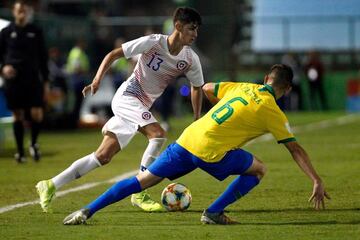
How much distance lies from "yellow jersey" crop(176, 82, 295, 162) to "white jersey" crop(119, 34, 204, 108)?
1.57m

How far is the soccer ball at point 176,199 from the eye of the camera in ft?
31.7

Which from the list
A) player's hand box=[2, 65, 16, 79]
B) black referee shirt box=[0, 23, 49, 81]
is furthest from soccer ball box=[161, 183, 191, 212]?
black referee shirt box=[0, 23, 49, 81]

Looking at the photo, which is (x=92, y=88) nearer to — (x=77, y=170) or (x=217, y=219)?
(x=77, y=170)

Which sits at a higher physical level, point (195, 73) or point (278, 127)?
point (195, 73)

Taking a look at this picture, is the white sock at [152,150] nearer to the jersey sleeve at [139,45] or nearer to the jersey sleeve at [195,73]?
the jersey sleeve at [195,73]

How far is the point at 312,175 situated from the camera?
8242 mm

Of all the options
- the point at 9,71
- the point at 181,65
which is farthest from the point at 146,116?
the point at 9,71

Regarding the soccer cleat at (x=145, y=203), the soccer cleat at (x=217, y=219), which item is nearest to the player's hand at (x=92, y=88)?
the soccer cleat at (x=145, y=203)

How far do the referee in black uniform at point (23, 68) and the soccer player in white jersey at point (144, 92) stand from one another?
5077mm

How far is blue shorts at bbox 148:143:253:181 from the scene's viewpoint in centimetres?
856

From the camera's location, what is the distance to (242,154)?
28.5ft

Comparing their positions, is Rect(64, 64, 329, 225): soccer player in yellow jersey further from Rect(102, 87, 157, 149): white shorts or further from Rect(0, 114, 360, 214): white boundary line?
Rect(0, 114, 360, 214): white boundary line

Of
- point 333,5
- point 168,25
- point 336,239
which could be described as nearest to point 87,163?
point 336,239

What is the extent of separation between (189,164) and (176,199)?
3.69 feet
